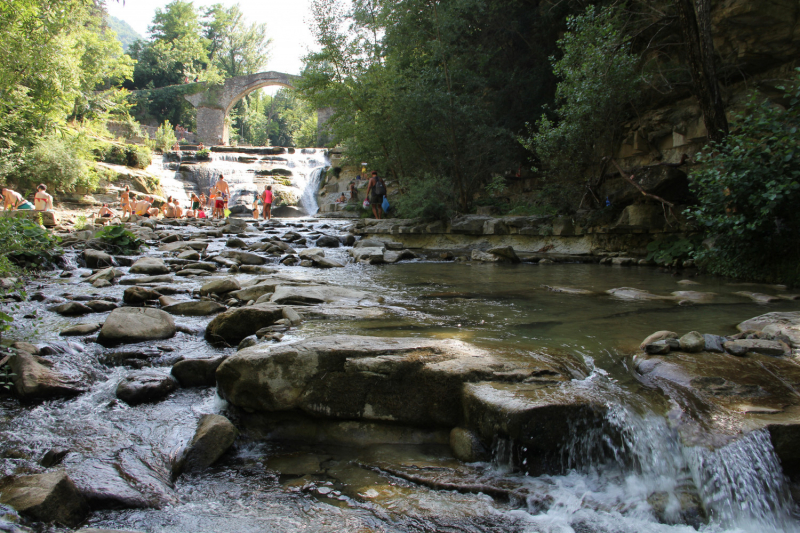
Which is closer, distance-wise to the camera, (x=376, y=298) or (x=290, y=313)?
(x=290, y=313)

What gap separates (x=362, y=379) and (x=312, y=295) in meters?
2.25

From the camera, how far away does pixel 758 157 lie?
5.40 m

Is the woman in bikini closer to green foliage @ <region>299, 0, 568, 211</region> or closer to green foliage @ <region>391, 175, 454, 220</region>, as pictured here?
green foliage @ <region>299, 0, 568, 211</region>

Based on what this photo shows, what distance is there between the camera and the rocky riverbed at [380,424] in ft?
6.78

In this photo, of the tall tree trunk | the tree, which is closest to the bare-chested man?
the tall tree trunk

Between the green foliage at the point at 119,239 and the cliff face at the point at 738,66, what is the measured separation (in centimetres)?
1043

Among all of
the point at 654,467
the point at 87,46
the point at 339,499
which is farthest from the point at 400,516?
the point at 87,46

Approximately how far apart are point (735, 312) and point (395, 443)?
13.0 ft

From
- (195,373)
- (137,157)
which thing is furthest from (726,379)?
(137,157)

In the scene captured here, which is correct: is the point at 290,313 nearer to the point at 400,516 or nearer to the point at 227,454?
the point at 227,454

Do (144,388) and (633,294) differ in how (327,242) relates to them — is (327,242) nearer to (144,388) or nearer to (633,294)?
(633,294)

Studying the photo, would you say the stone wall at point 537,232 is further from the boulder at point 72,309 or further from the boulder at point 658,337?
the boulder at point 72,309

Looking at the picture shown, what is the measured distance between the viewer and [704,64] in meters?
7.23

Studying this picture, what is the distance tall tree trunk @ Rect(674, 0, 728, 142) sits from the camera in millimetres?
7113
